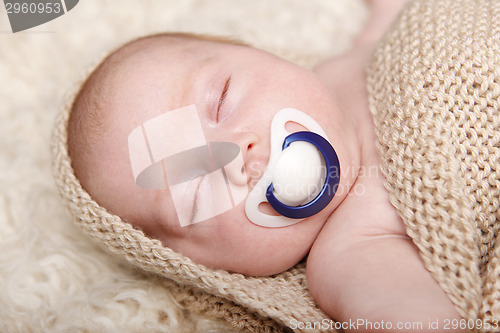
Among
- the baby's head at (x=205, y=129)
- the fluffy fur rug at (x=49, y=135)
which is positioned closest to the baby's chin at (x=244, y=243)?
the baby's head at (x=205, y=129)

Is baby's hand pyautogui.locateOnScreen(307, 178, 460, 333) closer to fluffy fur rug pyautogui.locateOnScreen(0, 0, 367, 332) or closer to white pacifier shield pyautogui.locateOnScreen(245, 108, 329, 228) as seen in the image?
white pacifier shield pyautogui.locateOnScreen(245, 108, 329, 228)

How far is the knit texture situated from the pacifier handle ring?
0.45ft

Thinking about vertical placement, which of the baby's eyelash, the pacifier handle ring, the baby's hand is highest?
the baby's eyelash

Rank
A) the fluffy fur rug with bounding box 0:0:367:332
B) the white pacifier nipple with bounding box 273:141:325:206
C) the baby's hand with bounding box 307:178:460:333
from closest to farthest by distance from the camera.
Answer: the baby's hand with bounding box 307:178:460:333 → the white pacifier nipple with bounding box 273:141:325:206 → the fluffy fur rug with bounding box 0:0:367:332

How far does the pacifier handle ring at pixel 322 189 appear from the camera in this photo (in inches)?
44.6

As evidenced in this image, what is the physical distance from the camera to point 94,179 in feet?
3.99

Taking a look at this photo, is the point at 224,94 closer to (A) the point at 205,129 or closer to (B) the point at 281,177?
(A) the point at 205,129

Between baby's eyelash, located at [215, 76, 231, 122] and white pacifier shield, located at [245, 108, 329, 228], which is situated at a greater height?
baby's eyelash, located at [215, 76, 231, 122]

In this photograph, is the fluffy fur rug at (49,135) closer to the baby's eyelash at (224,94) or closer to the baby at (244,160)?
the baby at (244,160)

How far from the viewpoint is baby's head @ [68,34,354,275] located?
45.6 inches

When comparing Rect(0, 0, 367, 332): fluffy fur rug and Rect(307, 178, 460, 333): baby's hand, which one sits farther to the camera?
Rect(0, 0, 367, 332): fluffy fur rug

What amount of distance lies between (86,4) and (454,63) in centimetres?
136

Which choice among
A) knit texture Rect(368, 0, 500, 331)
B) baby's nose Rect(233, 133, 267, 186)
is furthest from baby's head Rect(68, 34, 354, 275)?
knit texture Rect(368, 0, 500, 331)

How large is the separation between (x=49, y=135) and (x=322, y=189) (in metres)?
1.01
